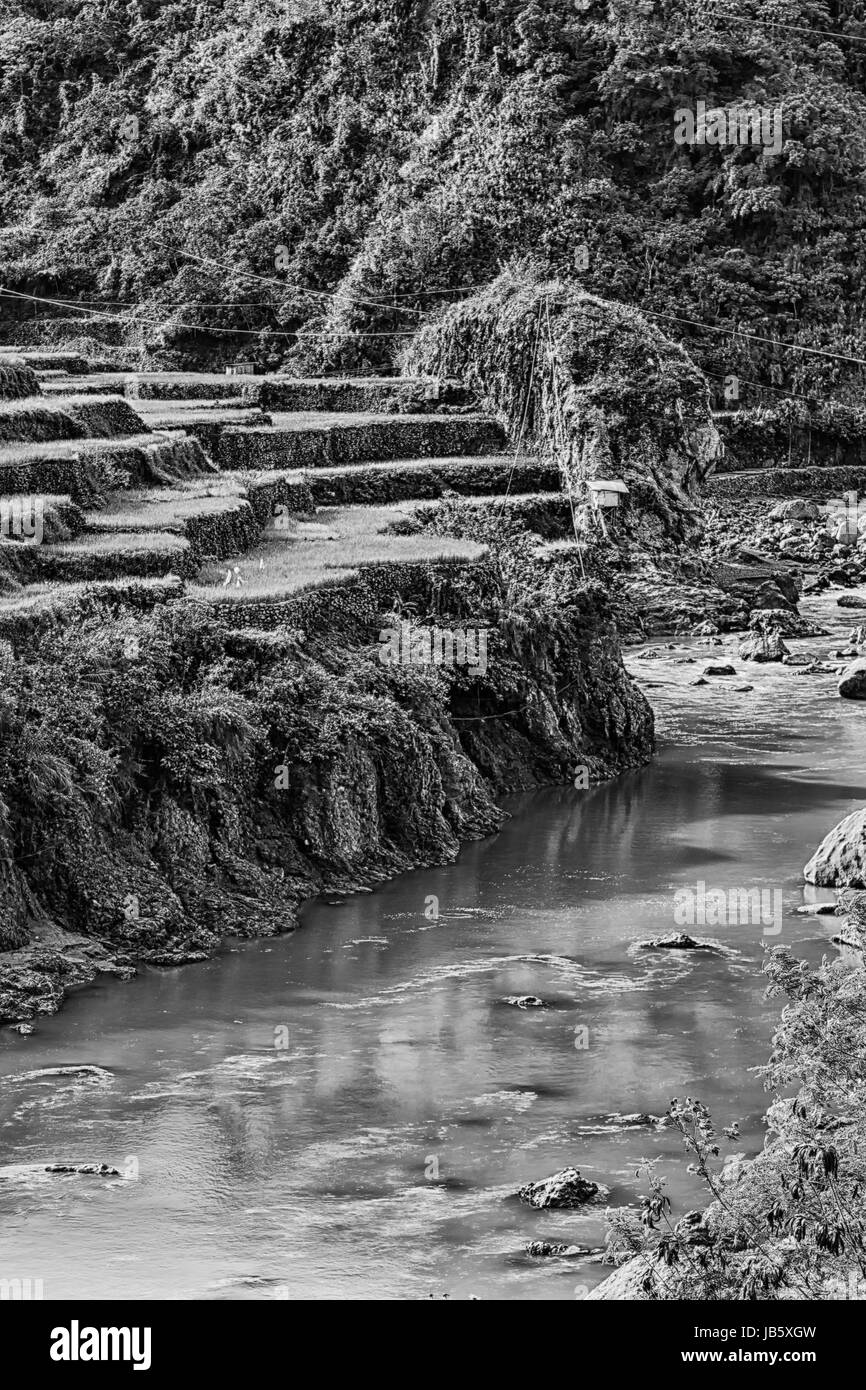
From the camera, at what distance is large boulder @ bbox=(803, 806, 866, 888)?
27594mm

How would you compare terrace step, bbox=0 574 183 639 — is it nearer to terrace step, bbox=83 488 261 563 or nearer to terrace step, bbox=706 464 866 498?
terrace step, bbox=83 488 261 563

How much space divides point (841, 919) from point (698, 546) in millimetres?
36592

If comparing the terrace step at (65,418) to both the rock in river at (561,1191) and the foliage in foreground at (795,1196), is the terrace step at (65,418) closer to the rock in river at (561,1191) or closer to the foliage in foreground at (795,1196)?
the rock in river at (561,1191)

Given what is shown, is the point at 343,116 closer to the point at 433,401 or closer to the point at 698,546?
the point at 433,401

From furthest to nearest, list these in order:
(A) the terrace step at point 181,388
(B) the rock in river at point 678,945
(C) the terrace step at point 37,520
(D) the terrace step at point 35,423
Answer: (A) the terrace step at point 181,388 → (D) the terrace step at point 35,423 → (C) the terrace step at point 37,520 → (B) the rock in river at point 678,945

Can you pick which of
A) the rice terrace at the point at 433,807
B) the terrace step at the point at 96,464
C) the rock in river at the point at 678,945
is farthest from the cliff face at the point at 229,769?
the terrace step at the point at 96,464

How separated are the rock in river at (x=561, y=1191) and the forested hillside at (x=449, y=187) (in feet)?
203

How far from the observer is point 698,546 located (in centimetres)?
6188

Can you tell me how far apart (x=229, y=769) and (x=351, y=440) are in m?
26.4

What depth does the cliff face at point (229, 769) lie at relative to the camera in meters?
24.8

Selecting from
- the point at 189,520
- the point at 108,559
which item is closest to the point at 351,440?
the point at 189,520

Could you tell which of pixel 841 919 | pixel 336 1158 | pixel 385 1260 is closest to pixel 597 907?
pixel 841 919

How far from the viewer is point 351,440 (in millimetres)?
52750

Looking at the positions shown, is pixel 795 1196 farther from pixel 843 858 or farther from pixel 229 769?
pixel 229 769
